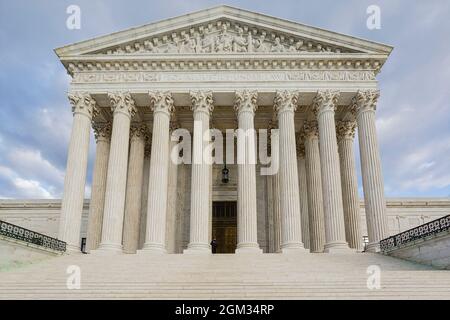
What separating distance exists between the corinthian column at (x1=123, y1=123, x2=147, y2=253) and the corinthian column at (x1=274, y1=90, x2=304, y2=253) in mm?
12555

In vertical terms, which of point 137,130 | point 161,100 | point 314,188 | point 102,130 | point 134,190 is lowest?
point 134,190

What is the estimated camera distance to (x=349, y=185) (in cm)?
3147

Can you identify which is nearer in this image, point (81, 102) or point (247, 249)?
point (247, 249)

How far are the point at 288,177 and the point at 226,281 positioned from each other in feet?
43.1

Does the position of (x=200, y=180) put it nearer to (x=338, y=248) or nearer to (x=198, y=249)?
(x=198, y=249)

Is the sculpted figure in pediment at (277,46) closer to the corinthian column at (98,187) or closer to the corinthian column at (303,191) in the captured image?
the corinthian column at (303,191)

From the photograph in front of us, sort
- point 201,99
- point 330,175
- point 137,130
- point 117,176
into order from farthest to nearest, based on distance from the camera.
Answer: point 137,130
point 201,99
point 117,176
point 330,175

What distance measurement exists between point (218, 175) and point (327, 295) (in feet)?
81.5

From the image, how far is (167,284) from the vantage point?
1518 cm

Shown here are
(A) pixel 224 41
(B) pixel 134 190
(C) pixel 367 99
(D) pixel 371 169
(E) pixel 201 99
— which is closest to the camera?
(D) pixel 371 169

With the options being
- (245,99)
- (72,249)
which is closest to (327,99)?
(245,99)

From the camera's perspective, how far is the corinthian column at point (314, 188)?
31.5 meters
